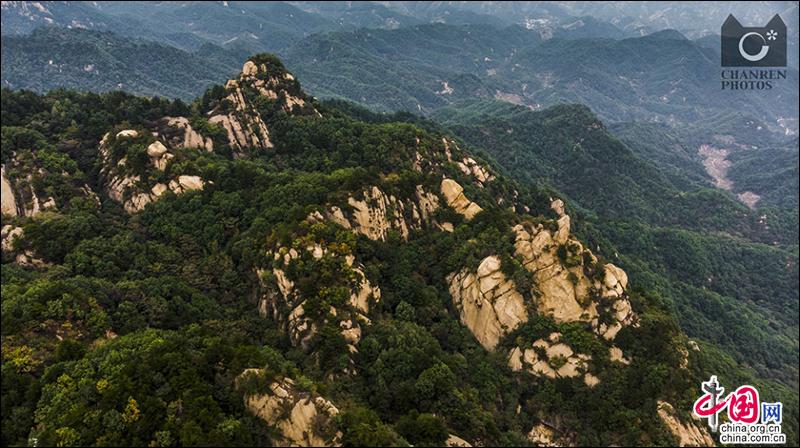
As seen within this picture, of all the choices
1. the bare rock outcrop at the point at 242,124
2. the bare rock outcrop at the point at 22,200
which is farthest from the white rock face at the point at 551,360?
the bare rock outcrop at the point at 242,124

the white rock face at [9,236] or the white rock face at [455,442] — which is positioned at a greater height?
the white rock face at [9,236]

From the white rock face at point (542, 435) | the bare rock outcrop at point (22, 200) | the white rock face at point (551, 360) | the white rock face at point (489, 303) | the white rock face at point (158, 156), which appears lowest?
the white rock face at point (542, 435)

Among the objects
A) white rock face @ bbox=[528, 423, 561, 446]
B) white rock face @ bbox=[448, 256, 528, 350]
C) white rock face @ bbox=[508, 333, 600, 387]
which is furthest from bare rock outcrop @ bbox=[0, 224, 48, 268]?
white rock face @ bbox=[528, 423, 561, 446]

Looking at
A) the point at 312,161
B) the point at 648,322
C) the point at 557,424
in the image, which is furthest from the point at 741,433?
the point at 312,161

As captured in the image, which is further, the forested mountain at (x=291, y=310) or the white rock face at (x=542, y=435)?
the white rock face at (x=542, y=435)

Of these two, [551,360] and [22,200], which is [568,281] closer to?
[551,360]

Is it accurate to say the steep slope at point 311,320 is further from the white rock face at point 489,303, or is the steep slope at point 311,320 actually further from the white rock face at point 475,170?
the white rock face at point 475,170
